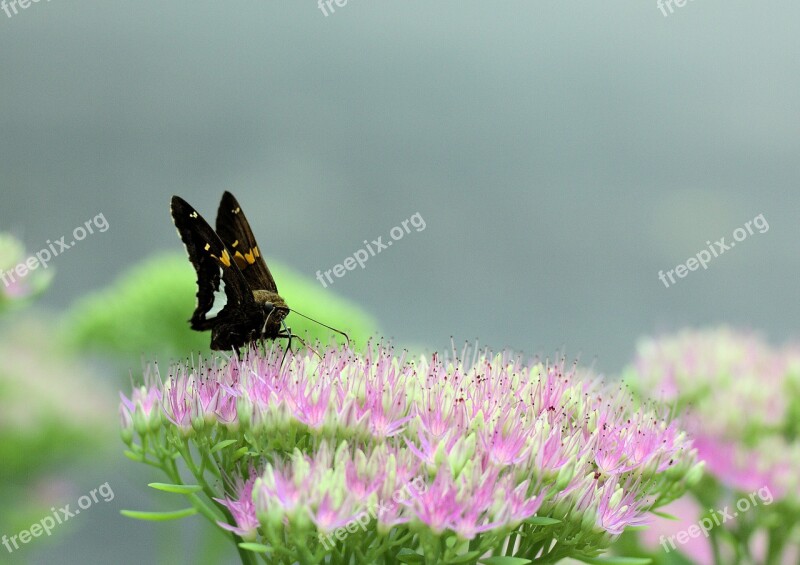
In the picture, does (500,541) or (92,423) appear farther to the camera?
(92,423)

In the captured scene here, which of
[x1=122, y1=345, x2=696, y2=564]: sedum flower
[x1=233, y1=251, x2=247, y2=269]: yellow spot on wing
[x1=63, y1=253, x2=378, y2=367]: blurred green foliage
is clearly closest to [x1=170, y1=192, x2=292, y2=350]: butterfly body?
[x1=233, y1=251, x2=247, y2=269]: yellow spot on wing

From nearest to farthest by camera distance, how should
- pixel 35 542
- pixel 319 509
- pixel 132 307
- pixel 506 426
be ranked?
pixel 319 509 < pixel 506 426 < pixel 132 307 < pixel 35 542

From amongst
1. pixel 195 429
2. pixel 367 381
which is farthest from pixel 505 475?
pixel 195 429

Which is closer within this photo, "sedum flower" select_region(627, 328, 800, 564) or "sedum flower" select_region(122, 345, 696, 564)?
"sedum flower" select_region(122, 345, 696, 564)

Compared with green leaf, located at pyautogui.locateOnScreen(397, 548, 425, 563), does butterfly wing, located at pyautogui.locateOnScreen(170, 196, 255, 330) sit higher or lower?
higher

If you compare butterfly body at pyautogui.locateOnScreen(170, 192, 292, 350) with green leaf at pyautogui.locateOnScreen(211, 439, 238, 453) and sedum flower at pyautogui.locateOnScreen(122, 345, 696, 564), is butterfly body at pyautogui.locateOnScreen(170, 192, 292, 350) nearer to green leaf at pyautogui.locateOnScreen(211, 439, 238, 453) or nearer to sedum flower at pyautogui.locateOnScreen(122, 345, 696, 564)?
sedum flower at pyautogui.locateOnScreen(122, 345, 696, 564)

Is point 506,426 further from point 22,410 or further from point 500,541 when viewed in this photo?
point 22,410
